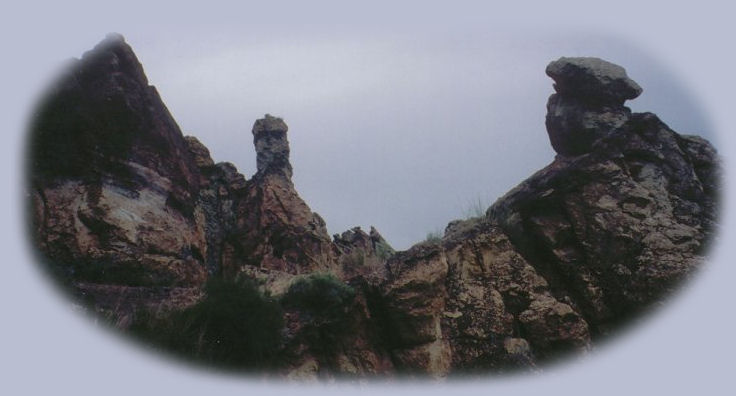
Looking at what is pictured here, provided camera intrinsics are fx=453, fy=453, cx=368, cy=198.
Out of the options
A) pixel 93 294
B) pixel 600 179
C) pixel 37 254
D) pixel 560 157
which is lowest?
pixel 93 294

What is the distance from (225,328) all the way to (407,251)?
4.64m

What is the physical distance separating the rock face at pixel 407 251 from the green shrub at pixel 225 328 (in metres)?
0.08

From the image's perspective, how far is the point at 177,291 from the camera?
987 centimetres

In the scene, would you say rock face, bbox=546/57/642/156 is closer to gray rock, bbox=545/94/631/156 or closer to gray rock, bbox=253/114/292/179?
gray rock, bbox=545/94/631/156

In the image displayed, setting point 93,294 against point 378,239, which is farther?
point 378,239

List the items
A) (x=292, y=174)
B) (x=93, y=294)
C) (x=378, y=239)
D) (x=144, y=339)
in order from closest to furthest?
(x=144, y=339) → (x=93, y=294) → (x=292, y=174) → (x=378, y=239)

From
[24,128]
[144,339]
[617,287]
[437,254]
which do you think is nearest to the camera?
[144,339]

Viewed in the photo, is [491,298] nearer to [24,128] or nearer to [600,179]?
[600,179]

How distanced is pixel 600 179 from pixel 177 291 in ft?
33.9

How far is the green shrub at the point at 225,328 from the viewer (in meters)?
7.82

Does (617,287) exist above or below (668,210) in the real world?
below

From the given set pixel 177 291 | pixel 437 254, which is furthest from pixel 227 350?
pixel 437 254

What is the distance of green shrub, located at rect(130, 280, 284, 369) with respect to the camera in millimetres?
7824

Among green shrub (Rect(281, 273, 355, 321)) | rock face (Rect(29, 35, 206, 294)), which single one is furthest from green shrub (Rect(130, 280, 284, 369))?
rock face (Rect(29, 35, 206, 294))
